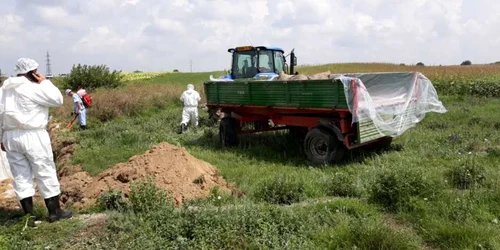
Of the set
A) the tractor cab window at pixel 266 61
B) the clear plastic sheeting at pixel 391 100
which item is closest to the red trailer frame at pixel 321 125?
the clear plastic sheeting at pixel 391 100

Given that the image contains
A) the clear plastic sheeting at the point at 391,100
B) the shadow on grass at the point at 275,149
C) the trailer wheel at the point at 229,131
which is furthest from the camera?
the trailer wheel at the point at 229,131

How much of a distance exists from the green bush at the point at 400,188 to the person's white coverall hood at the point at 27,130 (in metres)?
4.01

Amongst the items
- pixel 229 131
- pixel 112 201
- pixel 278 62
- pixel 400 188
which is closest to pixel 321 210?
pixel 400 188

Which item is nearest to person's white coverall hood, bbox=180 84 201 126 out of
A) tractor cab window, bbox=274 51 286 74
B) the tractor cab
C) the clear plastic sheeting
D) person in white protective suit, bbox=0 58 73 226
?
the tractor cab

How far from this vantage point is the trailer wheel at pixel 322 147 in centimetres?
805

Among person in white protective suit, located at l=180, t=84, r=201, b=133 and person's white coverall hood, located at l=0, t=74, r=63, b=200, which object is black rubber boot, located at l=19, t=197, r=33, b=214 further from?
person in white protective suit, located at l=180, t=84, r=201, b=133

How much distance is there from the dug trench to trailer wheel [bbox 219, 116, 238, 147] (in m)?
2.97

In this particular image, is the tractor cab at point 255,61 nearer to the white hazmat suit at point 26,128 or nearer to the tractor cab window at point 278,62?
the tractor cab window at point 278,62

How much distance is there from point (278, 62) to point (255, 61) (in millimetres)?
769

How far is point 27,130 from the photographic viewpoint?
17.3 ft

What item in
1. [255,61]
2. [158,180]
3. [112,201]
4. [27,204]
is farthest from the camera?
[255,61]

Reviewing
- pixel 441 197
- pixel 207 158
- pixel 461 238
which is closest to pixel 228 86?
pixel 207 158

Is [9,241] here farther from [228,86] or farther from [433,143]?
[433,143]

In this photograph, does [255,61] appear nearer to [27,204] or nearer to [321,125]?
[321,125]
